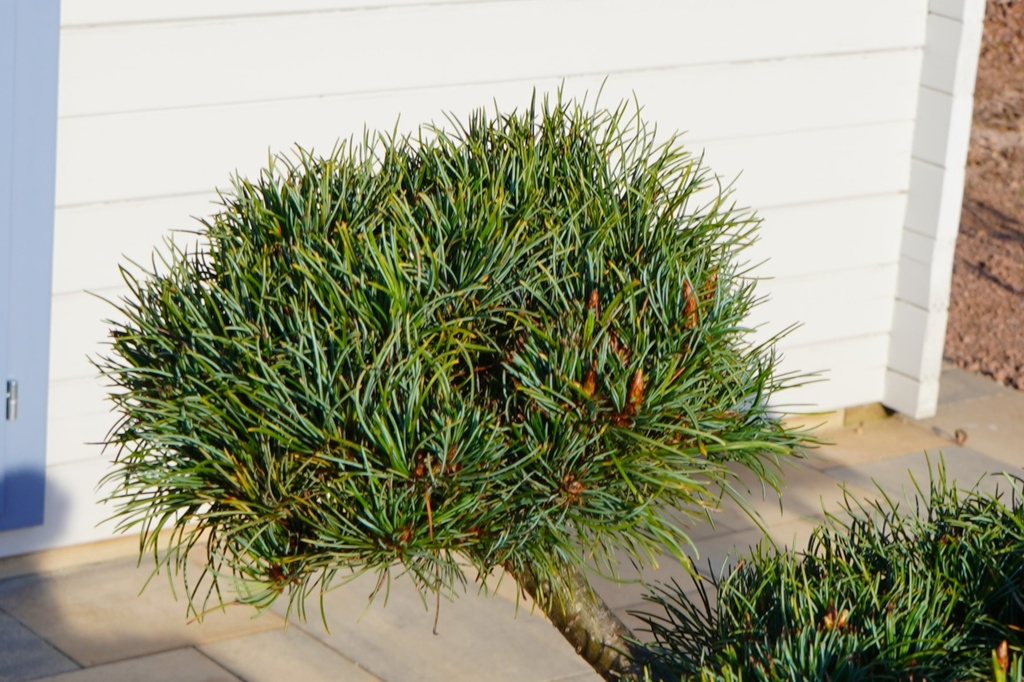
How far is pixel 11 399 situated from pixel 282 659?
3.69ft

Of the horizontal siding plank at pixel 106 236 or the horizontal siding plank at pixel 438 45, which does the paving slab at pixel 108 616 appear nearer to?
the horizontal siding plank at pixel 106 236

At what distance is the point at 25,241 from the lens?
387 cm

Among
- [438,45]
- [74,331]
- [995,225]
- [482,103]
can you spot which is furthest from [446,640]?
[995,225]

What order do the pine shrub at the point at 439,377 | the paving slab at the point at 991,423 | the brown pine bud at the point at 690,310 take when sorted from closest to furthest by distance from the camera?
the pine shrub at the point at 439,377 → the brown pine bud at the point at 690,310 → the paving slab at the point at 991,423

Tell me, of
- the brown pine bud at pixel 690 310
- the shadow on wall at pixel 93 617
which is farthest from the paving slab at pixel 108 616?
the brown pine bud at pixel 690 310

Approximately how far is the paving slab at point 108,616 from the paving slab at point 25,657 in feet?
0.10

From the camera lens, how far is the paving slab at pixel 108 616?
3.79 metres

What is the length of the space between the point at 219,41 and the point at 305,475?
2728 millimetres

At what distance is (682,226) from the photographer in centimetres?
203

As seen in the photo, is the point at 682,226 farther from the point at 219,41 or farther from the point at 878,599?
the point at 219,41

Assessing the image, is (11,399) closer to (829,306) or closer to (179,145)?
(179,145)

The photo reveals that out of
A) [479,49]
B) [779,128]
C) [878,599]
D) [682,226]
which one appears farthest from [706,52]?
[878,599]

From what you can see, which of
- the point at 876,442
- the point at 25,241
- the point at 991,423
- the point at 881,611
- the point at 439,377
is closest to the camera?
the point at 439,377

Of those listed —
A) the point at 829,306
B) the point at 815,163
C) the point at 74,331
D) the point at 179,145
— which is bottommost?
the point at 74,331
